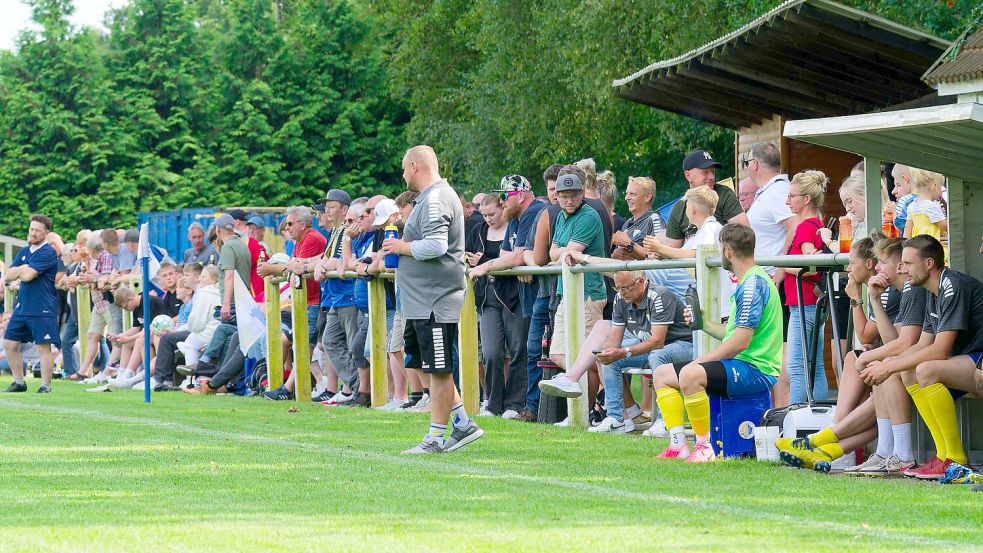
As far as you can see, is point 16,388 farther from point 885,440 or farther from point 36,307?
point 885,440

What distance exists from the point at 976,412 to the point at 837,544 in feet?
10.5

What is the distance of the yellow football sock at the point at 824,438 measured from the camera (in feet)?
30.2

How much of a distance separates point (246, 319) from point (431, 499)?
1033 cm

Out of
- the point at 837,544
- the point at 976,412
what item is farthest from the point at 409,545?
the point at 976,412

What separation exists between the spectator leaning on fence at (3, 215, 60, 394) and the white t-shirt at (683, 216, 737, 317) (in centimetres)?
910

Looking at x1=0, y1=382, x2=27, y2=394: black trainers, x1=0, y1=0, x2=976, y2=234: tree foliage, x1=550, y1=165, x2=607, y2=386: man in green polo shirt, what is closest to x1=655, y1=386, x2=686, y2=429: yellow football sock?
x1=550, y1=165, x2=607, y2=386: man in green polo shirt

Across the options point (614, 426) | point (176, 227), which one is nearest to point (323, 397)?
point (614, 426)

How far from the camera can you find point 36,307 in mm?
18375

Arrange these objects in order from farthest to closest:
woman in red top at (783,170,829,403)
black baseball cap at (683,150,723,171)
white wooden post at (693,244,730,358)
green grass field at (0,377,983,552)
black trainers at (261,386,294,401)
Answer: black trainers at (261,386,294,401) < black baseball cap at (683,150,723,171) < white wooden post at (693,244,730,358) < woman in red top at (783,170,829,403) < green grass field at (0,377,983,552)

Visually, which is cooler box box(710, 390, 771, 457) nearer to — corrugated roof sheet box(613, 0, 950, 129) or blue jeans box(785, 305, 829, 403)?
blue jeans box(785, 305, 829, 403)

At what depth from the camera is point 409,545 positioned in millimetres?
6305

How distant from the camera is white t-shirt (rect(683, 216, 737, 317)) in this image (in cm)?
1093

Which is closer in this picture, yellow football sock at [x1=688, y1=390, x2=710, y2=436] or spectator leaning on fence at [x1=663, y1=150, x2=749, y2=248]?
yellow football sock at [x1=688, y1=390, x2=710, y2=436]

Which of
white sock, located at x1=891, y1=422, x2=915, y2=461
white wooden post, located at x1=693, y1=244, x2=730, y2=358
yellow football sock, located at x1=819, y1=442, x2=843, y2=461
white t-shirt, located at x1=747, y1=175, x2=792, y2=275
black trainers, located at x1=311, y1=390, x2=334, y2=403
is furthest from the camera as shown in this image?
black trainers, located at x1=311, y1=390, x2=334, y2=403
